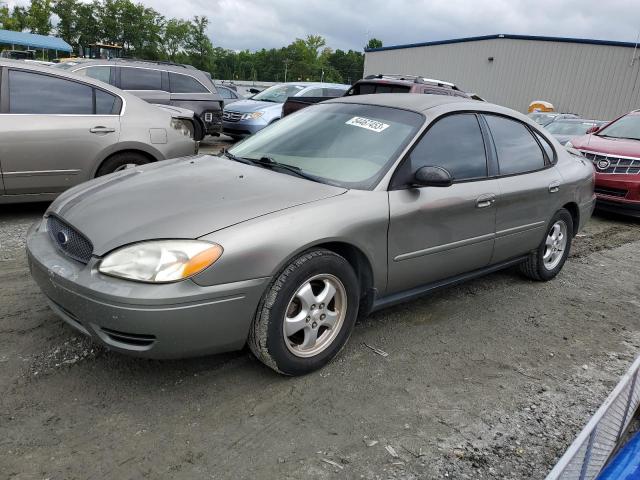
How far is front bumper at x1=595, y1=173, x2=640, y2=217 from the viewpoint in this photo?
7465 mm

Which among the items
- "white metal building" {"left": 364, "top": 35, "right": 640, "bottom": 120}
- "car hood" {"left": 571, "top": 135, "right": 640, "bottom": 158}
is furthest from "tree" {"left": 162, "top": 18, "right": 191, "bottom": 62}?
"car hood" {"left": 571, "top": 135, "right": 640, "bottom": 158}

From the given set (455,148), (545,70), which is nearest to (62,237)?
(455,148)

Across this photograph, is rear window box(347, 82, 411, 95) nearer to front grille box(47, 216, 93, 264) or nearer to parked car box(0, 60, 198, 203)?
parked car box(0, 60, 198, 203)

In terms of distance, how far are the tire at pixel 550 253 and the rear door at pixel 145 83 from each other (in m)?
7.89

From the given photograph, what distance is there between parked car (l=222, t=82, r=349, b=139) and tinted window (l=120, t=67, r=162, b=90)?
1.95 meters

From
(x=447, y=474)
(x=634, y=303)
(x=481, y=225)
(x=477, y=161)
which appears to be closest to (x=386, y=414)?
(x=447, y=474)

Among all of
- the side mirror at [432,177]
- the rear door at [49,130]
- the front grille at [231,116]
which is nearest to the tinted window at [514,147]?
the side mirror at [432,177]

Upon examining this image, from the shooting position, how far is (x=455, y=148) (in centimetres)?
367

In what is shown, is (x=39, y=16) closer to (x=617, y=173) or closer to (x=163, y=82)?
(x=163, y=82)

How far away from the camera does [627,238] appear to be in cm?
679

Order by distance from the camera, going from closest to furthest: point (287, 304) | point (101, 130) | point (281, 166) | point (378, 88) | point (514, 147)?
point (287, 304), point (281, 166), point (514, 147), point (101, 130), point (378, 88)

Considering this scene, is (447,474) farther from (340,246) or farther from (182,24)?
(182,24)

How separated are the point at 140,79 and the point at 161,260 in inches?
348

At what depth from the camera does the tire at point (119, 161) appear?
217 inches
